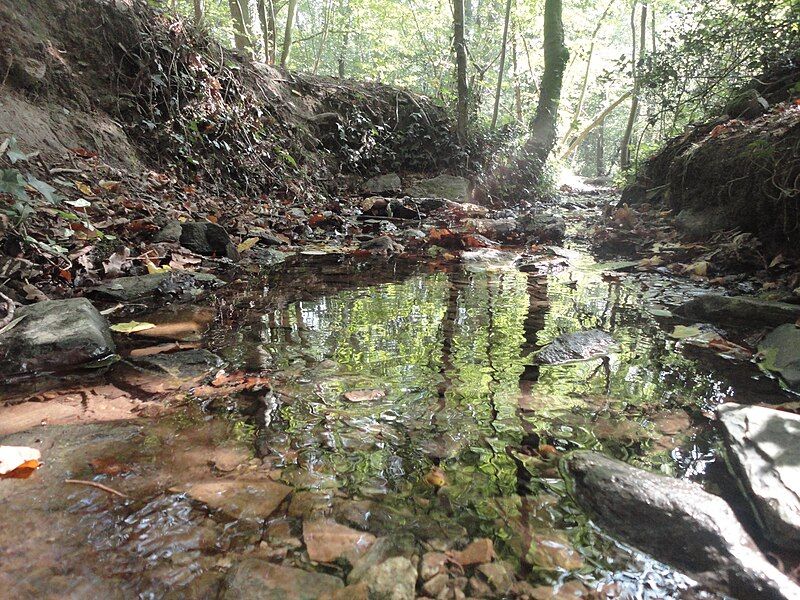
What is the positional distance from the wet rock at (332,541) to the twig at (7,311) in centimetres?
213

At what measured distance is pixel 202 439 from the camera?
1650 millimetres

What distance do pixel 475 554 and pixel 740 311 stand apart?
2724 millimetres

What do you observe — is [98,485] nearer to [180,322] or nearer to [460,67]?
[180,322]

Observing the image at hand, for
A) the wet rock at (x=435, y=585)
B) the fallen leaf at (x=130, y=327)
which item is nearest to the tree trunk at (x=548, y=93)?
the fallen leaf at (x=130, y=327)

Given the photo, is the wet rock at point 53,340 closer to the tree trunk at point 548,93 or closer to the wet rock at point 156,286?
the wet rock at point 156,286

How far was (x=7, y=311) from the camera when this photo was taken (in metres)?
2.53

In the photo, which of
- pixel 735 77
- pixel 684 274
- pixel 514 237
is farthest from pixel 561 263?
pixel 735 77

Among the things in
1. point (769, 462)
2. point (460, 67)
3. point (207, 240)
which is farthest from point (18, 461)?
point (460, 67)

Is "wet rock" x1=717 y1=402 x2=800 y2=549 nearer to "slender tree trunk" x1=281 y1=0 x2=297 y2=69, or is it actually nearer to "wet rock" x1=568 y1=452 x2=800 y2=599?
"wet rock" x1=568 y1=452 x2=800 y2=599

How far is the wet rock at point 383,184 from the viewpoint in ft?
30.8

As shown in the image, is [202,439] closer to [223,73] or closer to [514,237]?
[514,237]

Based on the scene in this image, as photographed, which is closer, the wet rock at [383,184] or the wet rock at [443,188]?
the wet rock at [383,184]

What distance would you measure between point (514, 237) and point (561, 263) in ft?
6.59

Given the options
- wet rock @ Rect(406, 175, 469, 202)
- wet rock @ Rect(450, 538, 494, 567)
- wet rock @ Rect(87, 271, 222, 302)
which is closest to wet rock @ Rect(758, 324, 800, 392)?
wet rock @ Rect(450, 538, 494, 567)
